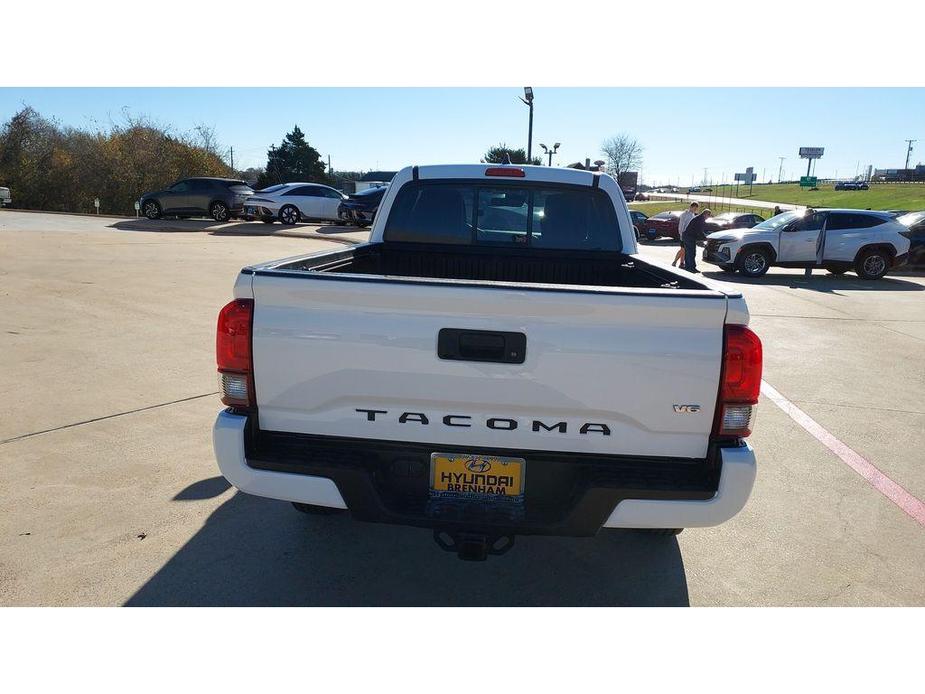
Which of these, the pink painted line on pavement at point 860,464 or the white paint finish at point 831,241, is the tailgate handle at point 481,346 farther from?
the white paint finish at point 831,241

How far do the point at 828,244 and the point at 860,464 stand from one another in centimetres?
1350

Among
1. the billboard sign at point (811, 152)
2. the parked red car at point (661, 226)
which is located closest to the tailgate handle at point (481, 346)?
the parked red car at point (661, 226)

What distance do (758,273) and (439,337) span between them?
1587 cm

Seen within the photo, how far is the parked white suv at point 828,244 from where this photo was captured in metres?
15.9

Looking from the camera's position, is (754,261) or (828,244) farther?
(754,261)

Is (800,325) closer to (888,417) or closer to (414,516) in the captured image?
(888,417)

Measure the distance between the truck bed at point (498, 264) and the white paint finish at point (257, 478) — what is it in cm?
149

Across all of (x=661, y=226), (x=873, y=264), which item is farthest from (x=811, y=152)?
(x=873, y=264)

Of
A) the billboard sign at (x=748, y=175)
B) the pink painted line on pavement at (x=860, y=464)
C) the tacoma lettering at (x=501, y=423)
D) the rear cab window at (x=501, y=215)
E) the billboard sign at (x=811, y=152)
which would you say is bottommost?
the pink painted line on pavement at (x=860, y=464)

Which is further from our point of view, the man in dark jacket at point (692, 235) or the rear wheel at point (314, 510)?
the man in dark jacket at point (692, 235)

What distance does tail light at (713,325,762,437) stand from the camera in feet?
7.86

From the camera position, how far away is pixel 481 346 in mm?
2416

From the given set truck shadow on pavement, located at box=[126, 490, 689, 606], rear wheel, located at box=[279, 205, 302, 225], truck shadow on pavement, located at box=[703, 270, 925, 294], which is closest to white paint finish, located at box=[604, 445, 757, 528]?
truck shadow on pavement, located at box=[126, 490, 689, 606]

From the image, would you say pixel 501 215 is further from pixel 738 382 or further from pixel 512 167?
pixel 738 382
